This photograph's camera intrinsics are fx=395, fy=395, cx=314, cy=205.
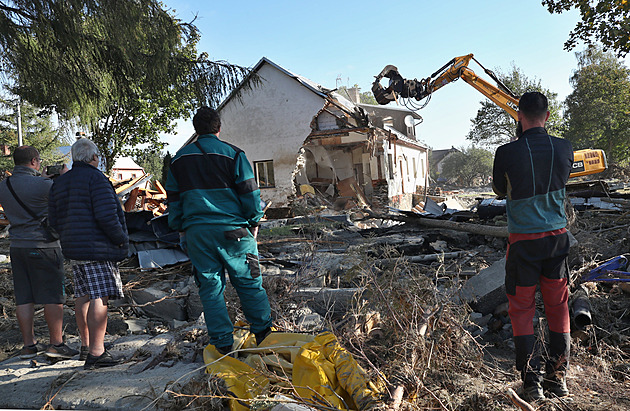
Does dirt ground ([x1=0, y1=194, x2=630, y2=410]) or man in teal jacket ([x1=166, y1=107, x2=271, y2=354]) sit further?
man in teal jacket ([x1=166, y1=107, x2=271, y2=354])

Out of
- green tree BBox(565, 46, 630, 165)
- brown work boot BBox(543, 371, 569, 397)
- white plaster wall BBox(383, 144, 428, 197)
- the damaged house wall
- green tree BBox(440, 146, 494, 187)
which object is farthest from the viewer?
green tree BBox(440, 146, 494, 187)

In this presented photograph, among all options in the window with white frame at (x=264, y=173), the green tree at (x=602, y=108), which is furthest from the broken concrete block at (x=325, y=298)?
the green tree at (x=602, y=108)

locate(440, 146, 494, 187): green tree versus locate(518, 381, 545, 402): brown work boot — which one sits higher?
locate(440, 146, 494, 187): green tree

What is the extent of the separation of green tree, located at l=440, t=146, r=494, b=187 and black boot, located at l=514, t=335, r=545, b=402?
5103 cm

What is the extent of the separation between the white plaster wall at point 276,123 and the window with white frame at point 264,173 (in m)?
0.30

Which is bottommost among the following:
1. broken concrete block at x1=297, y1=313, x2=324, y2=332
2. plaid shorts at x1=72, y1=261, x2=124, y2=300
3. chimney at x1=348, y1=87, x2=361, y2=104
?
broken concrete block at x1=297, y1=313, x2=324, y2=332

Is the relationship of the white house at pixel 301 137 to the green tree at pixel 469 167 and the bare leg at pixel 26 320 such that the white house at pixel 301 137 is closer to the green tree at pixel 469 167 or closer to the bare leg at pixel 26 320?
the bare leg at pixel 26 320

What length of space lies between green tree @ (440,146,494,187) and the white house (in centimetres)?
3476

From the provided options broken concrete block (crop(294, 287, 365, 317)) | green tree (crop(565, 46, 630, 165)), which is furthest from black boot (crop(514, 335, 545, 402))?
green tree (crop(565, 46, 630, 165))

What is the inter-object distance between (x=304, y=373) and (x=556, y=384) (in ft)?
5.34

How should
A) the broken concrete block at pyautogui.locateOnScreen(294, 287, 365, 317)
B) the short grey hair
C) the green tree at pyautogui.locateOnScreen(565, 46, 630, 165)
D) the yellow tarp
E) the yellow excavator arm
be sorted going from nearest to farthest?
1. the yellow tarp
2. the short grey hair
3. the broken concrete block at pyautogui.locateOnScreen(294, 287, 365, 317)
4. the yellow excavator arm
5. the green tree at pyautogui.locateOnScreen(565, 46, 630, 165)

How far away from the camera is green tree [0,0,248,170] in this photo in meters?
3.26

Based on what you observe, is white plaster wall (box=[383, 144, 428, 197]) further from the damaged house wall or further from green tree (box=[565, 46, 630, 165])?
Result: green tree (box=[565, 46, 630, 165])

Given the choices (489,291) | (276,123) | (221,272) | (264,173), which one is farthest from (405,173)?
(221,272)
